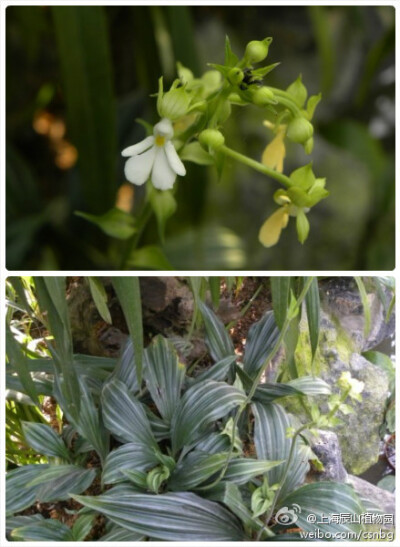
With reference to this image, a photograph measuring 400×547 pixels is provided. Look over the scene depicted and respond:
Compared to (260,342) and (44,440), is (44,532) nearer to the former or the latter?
(44,440)

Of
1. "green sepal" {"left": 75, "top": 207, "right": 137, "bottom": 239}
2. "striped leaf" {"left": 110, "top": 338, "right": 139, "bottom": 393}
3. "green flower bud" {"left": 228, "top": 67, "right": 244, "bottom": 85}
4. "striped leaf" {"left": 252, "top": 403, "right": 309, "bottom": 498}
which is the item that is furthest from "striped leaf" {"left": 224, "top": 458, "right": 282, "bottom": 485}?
"green flower bud" {"left": 228, "top": 67, "right": 244, "bottom": 85}

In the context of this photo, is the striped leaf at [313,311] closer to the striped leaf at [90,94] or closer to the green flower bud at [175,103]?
the green flower bud at [175,103]

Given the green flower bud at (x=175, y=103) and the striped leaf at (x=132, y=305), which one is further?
the striped leaf at (x=132, y=305)

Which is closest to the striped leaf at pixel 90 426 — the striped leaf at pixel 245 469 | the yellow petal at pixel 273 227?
the striped leaf at pixel 245 469

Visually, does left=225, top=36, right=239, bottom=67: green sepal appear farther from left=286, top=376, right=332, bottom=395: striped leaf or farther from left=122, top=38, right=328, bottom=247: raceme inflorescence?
left=286, top=376, right=332, bottom=395: striped leaf

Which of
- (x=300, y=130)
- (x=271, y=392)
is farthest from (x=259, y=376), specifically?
(x=300, y=130)
